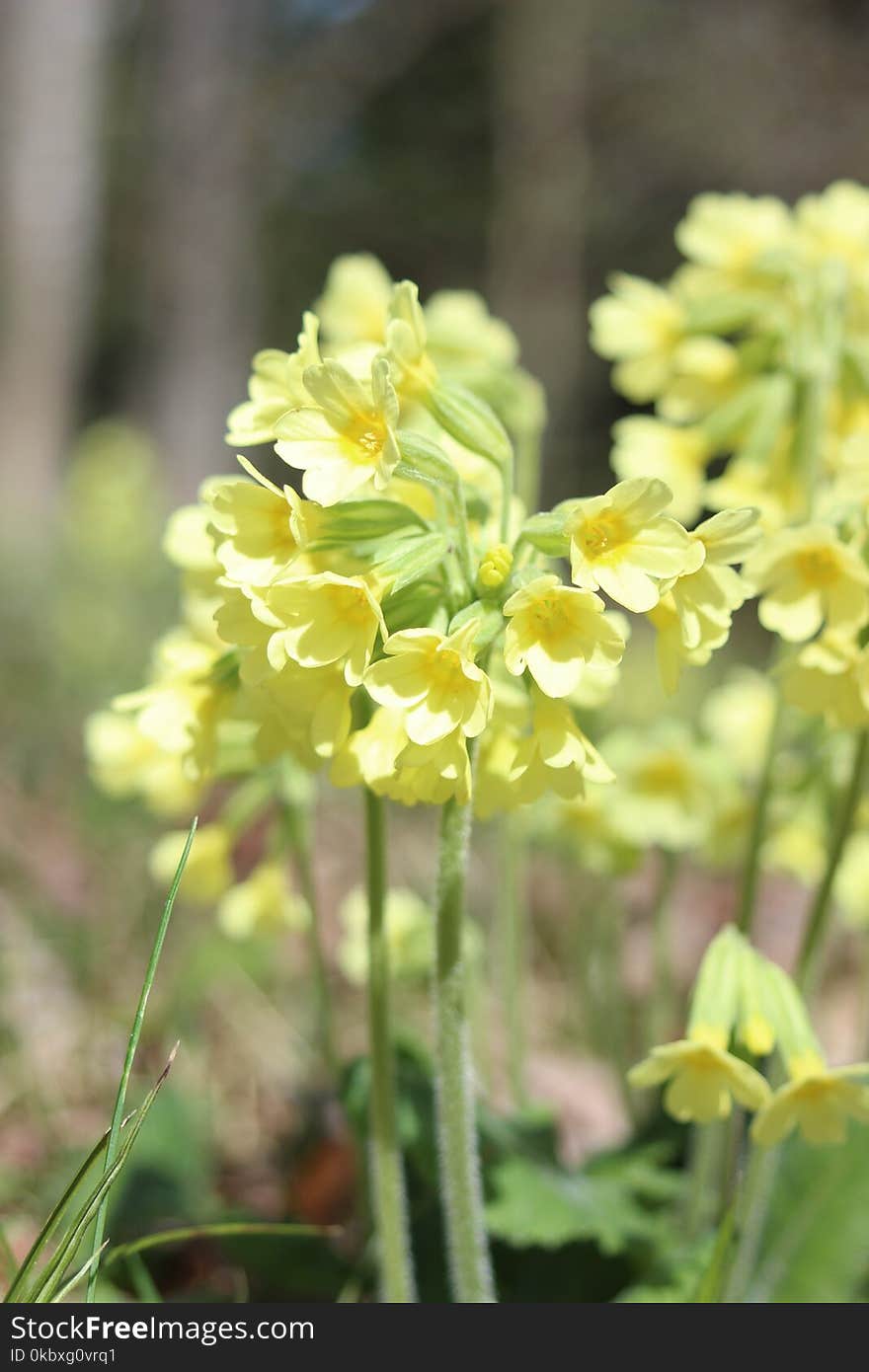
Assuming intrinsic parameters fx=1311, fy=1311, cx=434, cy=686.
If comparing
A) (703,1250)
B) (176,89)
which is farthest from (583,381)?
(703,1250)

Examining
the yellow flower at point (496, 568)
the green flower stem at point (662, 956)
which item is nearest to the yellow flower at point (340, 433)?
the yellow flower at point (496, 568)

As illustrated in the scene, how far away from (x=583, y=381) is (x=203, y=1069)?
12.3m

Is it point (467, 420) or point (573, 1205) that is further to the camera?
point (573, 1205)

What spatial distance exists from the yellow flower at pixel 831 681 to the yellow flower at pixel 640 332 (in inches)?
32.1

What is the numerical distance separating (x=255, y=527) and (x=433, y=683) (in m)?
0.29

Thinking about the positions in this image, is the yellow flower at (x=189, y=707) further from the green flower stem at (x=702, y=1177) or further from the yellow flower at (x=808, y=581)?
the green flower stem at (x=702, y=1177)

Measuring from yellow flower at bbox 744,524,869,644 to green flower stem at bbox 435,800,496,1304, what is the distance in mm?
519

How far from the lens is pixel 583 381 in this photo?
14.3 meters

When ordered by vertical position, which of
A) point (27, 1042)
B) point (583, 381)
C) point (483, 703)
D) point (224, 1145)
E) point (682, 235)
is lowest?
point (224, 1145)

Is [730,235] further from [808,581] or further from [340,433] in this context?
[340,433]

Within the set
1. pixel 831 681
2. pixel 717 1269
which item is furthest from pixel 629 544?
pixel 717 1269

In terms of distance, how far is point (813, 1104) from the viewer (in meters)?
1.67

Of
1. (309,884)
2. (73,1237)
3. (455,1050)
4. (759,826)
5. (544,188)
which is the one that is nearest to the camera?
(73,1237)

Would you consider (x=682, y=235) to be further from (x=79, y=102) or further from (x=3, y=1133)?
(x=79, y=102)
